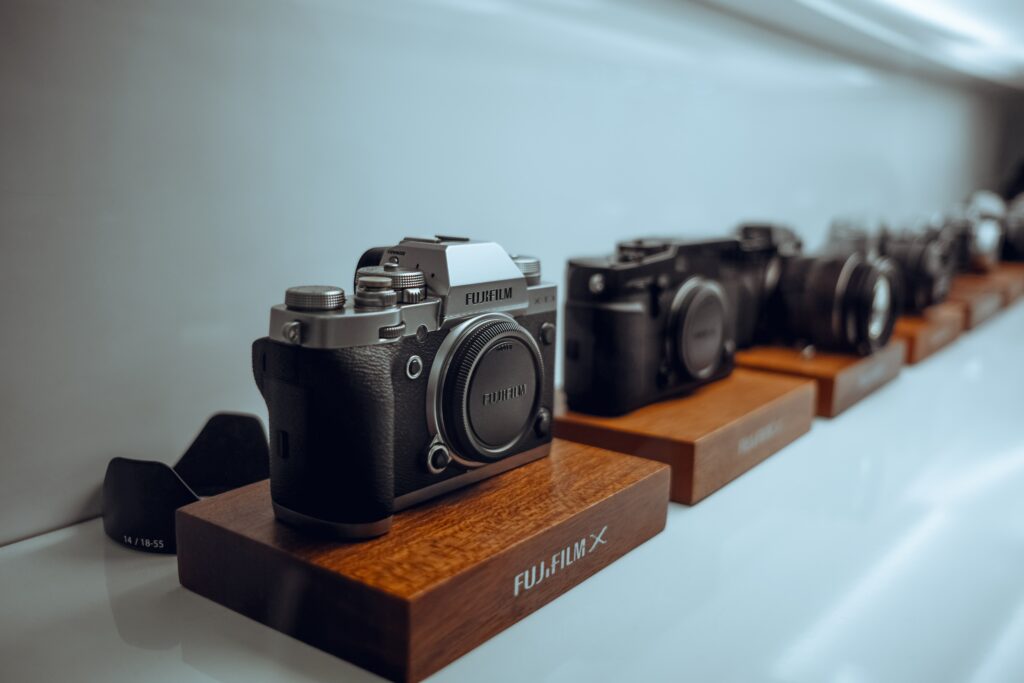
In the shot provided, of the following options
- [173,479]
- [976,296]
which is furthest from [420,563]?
[976,296]

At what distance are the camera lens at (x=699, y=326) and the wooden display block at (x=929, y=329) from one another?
53cm

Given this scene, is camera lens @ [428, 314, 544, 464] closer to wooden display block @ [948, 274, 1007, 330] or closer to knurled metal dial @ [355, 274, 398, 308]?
knurled metal dial @ [355, 274, 398, 308]

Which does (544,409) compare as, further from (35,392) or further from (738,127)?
(738,127)

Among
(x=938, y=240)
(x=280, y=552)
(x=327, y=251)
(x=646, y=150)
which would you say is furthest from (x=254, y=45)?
(x=938, y=240)

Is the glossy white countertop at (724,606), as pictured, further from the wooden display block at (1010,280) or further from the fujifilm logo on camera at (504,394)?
the wooden display block at (1010,280)

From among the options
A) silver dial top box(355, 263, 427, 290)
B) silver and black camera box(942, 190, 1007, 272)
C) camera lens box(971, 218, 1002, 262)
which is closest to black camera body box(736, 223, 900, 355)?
silver dial top box(355, 263, 427, 290)

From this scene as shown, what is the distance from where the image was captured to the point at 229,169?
73 centimetres

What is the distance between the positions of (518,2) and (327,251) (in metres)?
0.38

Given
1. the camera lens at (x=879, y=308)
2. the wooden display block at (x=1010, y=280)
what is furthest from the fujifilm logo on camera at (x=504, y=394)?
the wooden display block at (x=1010, y=280)

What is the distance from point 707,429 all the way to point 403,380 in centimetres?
36

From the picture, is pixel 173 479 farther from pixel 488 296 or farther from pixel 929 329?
pixel 929 329

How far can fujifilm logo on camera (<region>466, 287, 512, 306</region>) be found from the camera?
607 millimetres

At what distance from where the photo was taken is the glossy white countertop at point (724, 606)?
519 millimetres

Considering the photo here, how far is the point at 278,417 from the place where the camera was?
21.4 inches
